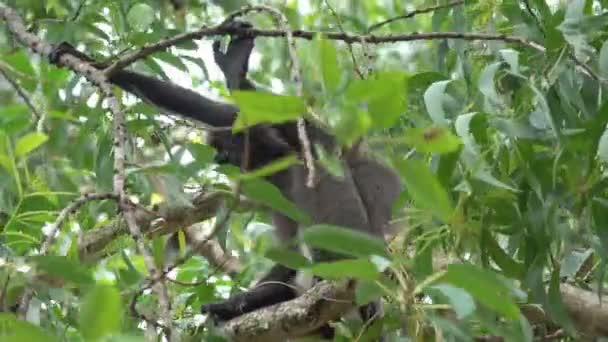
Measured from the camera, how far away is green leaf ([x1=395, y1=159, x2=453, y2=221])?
998 mm

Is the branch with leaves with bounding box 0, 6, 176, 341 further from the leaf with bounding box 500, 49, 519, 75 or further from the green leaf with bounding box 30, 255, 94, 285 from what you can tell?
the leaf with bounding box 500, 49, 519, 75

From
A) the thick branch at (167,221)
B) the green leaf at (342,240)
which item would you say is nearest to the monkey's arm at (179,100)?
the thick branch at (167,221)

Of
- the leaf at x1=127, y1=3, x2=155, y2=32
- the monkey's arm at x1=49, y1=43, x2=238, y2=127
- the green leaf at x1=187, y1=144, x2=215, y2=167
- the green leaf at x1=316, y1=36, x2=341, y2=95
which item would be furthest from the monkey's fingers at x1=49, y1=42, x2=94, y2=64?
the green leaf at x1=316, y1=36, x2=341, y2=95

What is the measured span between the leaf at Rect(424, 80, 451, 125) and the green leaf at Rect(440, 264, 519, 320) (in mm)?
570

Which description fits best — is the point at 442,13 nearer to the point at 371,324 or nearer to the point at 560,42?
the point at 560,42

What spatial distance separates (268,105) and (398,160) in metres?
0.18

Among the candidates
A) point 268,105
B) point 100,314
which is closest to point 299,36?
point 268,105

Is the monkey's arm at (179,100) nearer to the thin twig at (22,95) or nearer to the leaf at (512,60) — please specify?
the thin twig at (22,95)

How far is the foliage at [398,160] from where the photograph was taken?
100cm

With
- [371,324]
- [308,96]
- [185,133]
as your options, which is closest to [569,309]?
[371,324]

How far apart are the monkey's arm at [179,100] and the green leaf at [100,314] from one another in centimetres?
208

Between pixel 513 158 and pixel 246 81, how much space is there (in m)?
1.40

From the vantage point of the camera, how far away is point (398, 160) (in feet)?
3.20

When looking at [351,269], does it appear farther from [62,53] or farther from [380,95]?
A: [62,53]
